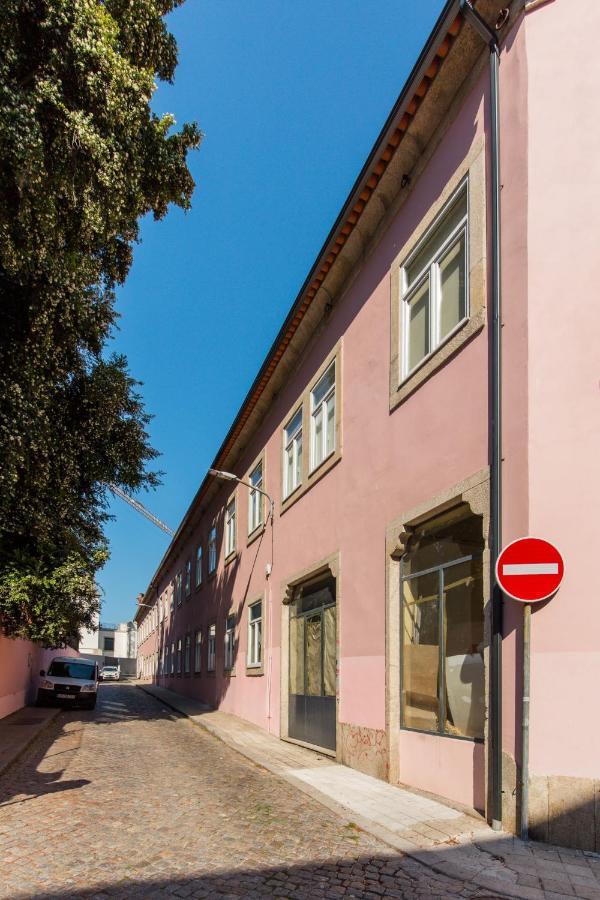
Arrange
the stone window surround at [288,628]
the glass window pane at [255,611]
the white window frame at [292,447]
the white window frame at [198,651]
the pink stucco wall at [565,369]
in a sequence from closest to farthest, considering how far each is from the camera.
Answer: the pink stucco wall at [565,369] → the stone window surround at [288,628] → the white window frame at [292,447] → the glass window pane at [255,611] → the white window frame at [198,651]

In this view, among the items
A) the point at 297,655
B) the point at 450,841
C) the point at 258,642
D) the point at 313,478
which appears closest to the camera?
the point at 450,841

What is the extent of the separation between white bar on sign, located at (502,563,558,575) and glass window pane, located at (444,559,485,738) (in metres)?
1.27

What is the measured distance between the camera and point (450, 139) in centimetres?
902

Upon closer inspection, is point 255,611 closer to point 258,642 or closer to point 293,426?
point 258,642

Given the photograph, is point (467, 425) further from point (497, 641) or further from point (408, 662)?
point (408, 662)

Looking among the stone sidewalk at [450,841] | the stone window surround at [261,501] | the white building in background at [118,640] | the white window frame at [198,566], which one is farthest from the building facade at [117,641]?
the stone sidewalk at [450,841]

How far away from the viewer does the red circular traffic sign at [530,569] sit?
6.30 m

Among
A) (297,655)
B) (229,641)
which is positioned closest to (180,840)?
(297,655)

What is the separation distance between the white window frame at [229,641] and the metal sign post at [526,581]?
16126 millimetres

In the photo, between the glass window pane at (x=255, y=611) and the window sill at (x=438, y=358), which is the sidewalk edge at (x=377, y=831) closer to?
the window sill at (x=438, y=358)

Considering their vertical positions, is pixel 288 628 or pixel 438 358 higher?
pixel 438 358

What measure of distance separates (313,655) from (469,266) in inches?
322

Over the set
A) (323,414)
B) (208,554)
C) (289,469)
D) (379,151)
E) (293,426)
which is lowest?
(208,554)

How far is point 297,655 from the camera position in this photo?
14.9 metres
